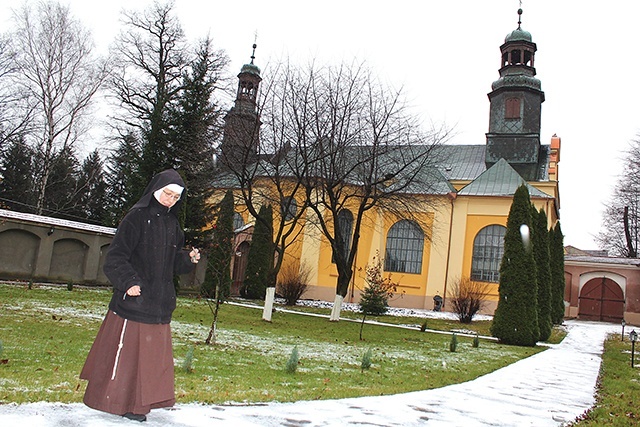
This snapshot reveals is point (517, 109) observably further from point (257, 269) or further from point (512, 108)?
point (257, 269)

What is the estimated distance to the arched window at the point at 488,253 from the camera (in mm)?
30156

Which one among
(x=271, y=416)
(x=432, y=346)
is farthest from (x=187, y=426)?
(x=432, y=346)

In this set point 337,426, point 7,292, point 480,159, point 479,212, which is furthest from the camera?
point 480,159

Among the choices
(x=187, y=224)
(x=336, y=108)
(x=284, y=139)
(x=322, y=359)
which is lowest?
(x=322, y=359)

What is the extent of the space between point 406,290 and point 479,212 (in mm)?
6383

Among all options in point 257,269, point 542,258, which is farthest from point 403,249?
point 542,258

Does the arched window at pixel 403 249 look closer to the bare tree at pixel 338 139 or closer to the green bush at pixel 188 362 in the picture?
the bare tree at pixel 338 139

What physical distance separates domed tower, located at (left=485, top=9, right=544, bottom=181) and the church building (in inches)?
2.4

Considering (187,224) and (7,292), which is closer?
(7,292)

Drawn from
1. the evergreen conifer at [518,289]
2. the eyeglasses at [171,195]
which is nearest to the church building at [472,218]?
the evergreen conifer at [518,289]

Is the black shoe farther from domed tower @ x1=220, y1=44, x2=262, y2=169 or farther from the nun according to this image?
domed tower @ x1=220, y1=44, x2=262, y2=169

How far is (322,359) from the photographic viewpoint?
9188mm

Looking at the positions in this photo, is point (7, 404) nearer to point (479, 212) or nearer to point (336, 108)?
point (336, 108)

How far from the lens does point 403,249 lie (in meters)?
32.4
